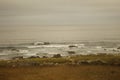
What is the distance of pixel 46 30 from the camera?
3117 mm

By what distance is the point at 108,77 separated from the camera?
3.05 meters

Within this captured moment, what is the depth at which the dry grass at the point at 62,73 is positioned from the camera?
3043 mm

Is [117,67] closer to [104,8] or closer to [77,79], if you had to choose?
[77,79]

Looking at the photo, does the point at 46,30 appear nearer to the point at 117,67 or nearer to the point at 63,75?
the point at 63,75

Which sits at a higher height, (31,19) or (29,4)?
(29,4)

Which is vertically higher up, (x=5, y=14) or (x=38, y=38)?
(x=5, y=14)

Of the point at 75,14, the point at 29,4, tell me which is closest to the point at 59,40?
the point at 75,14

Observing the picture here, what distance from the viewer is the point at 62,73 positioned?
121 inches

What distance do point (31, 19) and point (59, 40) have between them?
441 millimetres

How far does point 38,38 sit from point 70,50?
429 mm

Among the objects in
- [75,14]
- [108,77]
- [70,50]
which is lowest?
[108,77]

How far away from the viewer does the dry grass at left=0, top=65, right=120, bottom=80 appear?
3.04m

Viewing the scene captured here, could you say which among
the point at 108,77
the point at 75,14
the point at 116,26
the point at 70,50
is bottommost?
the point at 108,77

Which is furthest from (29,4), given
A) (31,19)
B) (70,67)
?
(70,67)
